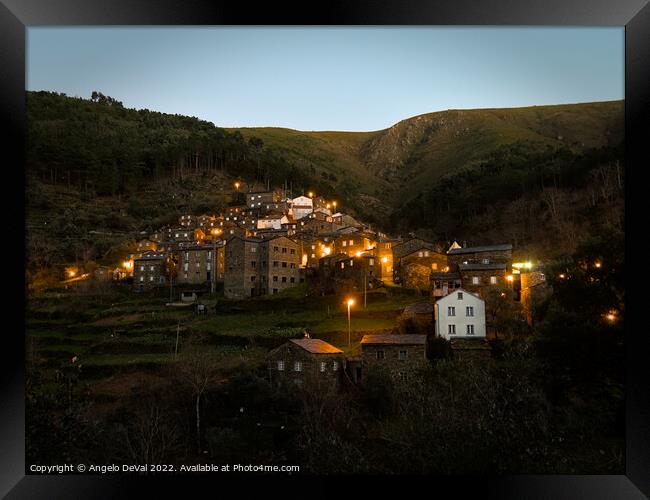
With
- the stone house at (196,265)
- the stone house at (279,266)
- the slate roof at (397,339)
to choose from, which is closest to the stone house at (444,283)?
the slate roof at (397,339)

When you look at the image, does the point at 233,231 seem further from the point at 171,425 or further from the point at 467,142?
the point at 467,142

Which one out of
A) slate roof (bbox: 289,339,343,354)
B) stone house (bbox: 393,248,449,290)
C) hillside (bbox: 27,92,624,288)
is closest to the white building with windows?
slate roof (bbox: 289,339,343,354)

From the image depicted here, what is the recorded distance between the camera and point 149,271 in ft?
68.2

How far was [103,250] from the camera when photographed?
22391mm

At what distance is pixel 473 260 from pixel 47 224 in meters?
17.1

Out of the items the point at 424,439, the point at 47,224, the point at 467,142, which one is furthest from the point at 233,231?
the point at 467,142

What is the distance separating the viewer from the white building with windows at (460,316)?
38.0ft

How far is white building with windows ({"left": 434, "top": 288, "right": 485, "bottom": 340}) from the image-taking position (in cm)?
1157

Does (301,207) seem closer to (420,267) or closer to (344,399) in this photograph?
(420,267)

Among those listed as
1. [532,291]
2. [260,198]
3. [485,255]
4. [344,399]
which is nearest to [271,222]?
[260,198]

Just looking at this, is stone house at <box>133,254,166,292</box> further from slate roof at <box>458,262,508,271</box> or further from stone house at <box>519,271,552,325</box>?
→ stone house at <box>519,271,552,325</box>

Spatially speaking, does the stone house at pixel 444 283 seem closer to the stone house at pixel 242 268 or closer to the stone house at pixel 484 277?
the stone house at pixel 484 277

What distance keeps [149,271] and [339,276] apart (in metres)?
8.47

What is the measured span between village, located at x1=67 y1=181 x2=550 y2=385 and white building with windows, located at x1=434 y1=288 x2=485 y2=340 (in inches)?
0.9
